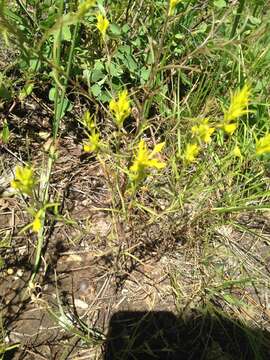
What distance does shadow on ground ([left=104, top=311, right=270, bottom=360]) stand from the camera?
1.43 meters

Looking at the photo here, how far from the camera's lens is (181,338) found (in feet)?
4.87

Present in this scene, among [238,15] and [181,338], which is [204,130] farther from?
[181,338]

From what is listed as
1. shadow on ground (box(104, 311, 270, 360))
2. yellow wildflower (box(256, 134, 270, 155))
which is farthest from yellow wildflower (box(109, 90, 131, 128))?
shadow on ground (box(104, 311, 270, 360))

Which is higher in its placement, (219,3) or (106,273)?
(219,3)

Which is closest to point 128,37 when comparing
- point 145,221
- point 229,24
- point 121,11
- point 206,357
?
point 121,11

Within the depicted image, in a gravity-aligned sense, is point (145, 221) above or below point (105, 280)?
above

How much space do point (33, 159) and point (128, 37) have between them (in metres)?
0.64

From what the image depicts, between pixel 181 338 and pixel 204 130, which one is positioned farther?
pixel 181 338

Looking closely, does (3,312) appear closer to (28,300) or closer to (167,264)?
(28,300)

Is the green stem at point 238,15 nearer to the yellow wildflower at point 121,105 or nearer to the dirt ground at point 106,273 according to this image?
the yellow wildflower at point 121,105

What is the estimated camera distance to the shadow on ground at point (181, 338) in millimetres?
1433

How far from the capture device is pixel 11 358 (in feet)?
4.43

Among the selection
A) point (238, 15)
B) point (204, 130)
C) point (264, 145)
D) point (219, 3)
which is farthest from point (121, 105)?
point (219, 3)

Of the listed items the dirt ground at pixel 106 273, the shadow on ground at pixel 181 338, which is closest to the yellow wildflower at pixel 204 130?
the dirt ground at pixel 106 273
